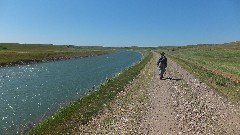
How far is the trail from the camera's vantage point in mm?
A: 19197

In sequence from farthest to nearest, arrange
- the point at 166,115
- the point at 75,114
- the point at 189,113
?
the point at 75,114
the point at 189,113
the point at 166,115

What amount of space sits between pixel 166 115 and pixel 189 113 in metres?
1.76

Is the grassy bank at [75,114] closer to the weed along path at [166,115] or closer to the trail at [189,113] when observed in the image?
the weed along path at [166,115]

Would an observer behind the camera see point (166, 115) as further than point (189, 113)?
No

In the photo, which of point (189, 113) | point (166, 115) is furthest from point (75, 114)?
point (189, 113)

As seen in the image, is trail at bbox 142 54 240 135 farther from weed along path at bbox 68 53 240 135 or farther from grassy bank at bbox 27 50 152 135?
grassy bank at bbox 27 50 152 135

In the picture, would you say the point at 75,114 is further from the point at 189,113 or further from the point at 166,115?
the point at 189,113

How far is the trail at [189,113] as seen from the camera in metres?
19.2

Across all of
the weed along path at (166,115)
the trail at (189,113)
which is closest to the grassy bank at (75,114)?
the weed along path at (166,115)

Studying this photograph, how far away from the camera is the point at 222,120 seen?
21438mm

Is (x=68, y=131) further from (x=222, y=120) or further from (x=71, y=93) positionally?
(x=71, y=93)

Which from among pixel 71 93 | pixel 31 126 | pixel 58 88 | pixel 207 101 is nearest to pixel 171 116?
pixel 207 101

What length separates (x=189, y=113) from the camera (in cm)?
2327

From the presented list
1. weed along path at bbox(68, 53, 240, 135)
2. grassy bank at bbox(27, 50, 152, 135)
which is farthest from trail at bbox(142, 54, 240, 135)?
grassy bank at bbox(27, 50, 152, 135)
